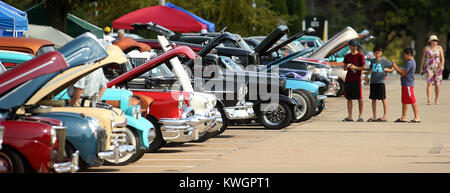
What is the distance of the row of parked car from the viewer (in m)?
10.5

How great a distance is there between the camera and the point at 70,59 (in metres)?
10.9

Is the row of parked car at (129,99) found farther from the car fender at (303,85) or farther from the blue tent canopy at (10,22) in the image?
the blue tent canopy at (10,22)

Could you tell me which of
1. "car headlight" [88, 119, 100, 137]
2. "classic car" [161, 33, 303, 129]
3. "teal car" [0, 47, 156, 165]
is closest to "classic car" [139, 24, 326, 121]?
"classic car" [161, 33, 303, 129]

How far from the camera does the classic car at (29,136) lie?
1030 cm

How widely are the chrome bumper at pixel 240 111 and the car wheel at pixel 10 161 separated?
312 inches

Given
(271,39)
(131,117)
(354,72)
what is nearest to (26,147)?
(131,117)

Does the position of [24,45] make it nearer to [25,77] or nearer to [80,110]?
[80,110]

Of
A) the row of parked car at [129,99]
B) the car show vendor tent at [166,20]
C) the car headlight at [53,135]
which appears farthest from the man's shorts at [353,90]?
the car headlight at [53,135]

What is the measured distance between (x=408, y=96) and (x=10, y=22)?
798 centimetres

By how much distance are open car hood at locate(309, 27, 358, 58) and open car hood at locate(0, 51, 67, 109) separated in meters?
20.7
